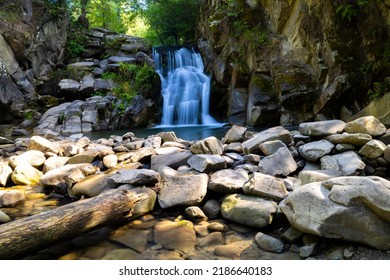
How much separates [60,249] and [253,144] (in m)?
3.08

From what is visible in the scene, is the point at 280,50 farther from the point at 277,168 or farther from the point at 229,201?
the point at 229,201

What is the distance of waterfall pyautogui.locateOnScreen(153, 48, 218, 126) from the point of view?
14.1 metres

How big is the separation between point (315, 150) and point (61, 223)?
10.9 feet

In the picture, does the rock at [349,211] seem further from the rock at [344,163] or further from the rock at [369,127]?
the rock at [369,127]

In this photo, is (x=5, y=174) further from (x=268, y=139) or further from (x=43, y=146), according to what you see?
(x=268, y=139)

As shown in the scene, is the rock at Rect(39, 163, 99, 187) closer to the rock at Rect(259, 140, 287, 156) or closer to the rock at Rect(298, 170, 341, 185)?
the rock at Rect(259, 140, 287, 156)

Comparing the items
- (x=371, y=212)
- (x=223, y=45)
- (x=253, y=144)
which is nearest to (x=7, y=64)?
(x=223, y=45)

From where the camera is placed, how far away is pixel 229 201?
3186mm

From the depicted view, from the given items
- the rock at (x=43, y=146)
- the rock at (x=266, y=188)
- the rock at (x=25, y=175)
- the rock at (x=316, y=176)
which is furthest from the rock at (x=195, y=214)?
the rock at (x=43, y=146)

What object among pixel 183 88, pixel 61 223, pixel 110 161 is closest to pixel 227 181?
pixel 61 223

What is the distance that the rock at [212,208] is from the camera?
316 centimetres

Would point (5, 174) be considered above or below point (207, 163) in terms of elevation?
below

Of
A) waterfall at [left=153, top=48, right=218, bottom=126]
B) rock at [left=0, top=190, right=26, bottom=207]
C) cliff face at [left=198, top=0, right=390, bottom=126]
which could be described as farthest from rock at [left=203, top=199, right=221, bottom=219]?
waterfall at [left=153, top=48, right=218, bottom=126]

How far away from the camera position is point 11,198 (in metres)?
3.80
